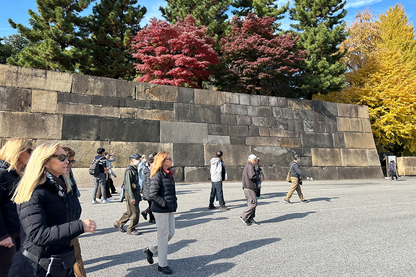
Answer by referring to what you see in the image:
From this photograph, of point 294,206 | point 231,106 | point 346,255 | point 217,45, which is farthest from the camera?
point 217,45

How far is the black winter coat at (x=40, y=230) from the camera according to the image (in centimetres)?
193

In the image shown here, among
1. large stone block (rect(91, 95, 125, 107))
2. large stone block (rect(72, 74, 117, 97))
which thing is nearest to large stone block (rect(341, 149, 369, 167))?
large stone block (rect(91, 95, 125, 107))

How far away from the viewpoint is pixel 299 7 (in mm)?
24688

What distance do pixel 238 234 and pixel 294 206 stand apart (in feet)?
12.6

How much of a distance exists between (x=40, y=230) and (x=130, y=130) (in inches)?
495

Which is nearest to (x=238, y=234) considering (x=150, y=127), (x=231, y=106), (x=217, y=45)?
(x=150, y=127)

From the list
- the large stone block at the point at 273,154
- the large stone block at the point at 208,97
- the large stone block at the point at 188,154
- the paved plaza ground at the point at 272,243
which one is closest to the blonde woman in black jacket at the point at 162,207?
the paved plaza ground at the point at 272,243

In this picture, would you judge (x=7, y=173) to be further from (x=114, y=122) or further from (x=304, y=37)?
(x=304, y=37)

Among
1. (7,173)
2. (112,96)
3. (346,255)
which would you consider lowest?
(346,255)

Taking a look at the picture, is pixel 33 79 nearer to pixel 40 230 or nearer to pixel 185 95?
pixel 185 95

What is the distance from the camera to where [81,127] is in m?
13.2

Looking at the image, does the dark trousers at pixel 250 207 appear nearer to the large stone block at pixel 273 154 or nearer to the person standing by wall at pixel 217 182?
the person standing by wall at pixel 217 182

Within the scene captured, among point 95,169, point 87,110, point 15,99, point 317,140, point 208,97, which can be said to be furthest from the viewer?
point 317,140

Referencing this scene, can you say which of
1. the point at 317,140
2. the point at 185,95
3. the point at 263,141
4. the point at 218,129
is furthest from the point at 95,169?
the point at 317,140
